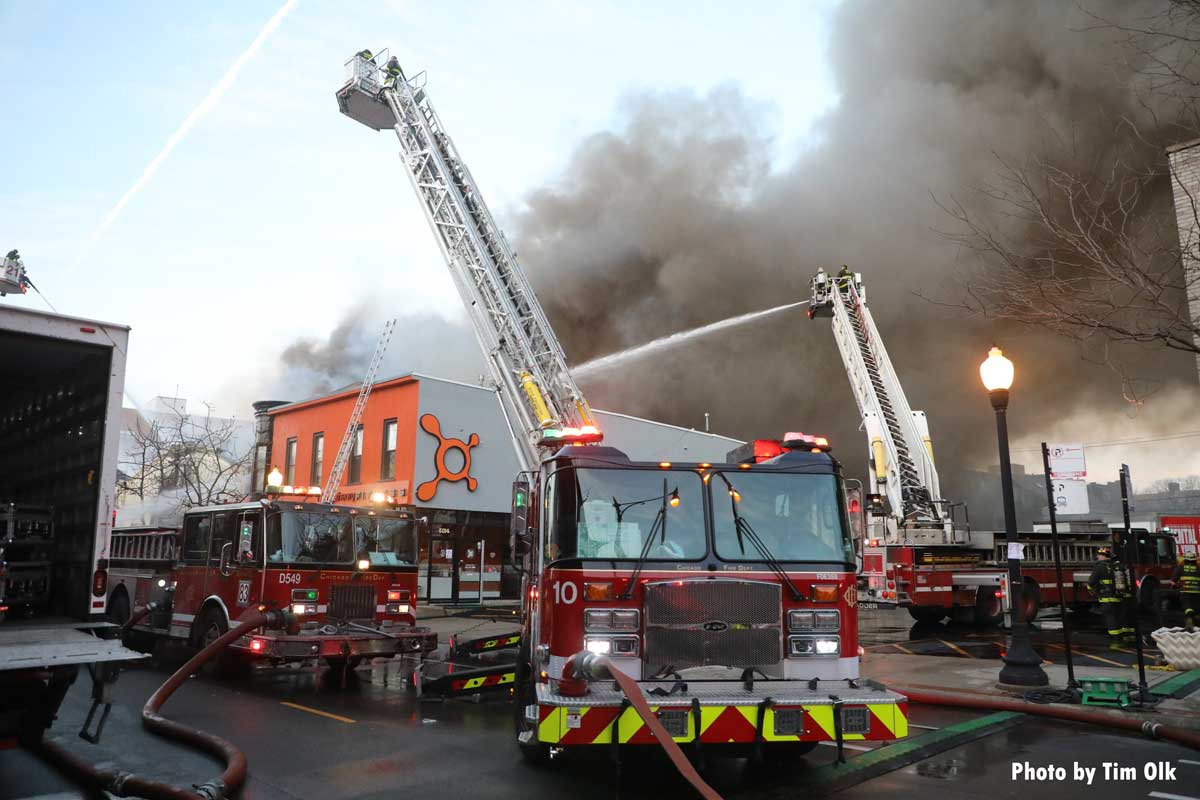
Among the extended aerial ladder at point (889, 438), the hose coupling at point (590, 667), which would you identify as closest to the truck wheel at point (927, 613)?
the extended aerial ladder at point (889, 438)

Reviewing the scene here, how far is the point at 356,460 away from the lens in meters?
24.9

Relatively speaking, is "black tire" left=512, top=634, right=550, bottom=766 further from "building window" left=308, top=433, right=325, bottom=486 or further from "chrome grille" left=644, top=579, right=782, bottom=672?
"building window" left=308, top=433, right=325, bottom=486

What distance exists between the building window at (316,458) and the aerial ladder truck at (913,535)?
51.4 feet

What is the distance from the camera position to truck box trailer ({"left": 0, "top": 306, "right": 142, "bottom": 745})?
214 inches

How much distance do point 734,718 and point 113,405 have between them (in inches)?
210

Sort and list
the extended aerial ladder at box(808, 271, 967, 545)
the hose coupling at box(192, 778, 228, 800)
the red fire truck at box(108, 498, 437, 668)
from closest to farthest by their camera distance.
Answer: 1. the hose coupling at box(192, 778, 228, 800)
2. the red fire truck at box(108, 498, 437, 668)
3. the extended aerial ladder at box(808, 271, 967, 545)

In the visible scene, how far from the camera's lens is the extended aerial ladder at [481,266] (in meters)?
11.1

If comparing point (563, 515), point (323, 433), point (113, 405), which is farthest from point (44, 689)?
point (323, 433)

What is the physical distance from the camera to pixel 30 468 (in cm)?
773

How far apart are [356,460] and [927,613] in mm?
16417

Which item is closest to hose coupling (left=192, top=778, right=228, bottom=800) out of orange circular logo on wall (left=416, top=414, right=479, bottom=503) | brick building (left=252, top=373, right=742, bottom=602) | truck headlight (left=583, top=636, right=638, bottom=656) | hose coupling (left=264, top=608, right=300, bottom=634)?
truck headlight (left=583, top=636, right=638, bottom=656)

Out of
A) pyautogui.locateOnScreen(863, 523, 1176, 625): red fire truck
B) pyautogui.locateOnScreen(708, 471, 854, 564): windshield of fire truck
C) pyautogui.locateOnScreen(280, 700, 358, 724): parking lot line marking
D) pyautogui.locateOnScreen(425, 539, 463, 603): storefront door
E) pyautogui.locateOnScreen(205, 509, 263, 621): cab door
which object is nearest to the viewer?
pyautogui.locateOnScreen(708, 471, 854, 564): windshield of fire truck

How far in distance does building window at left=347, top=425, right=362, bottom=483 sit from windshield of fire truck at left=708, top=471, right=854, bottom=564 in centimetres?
2059

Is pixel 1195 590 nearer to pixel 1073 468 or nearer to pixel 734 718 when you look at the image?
pixel 1073 468
